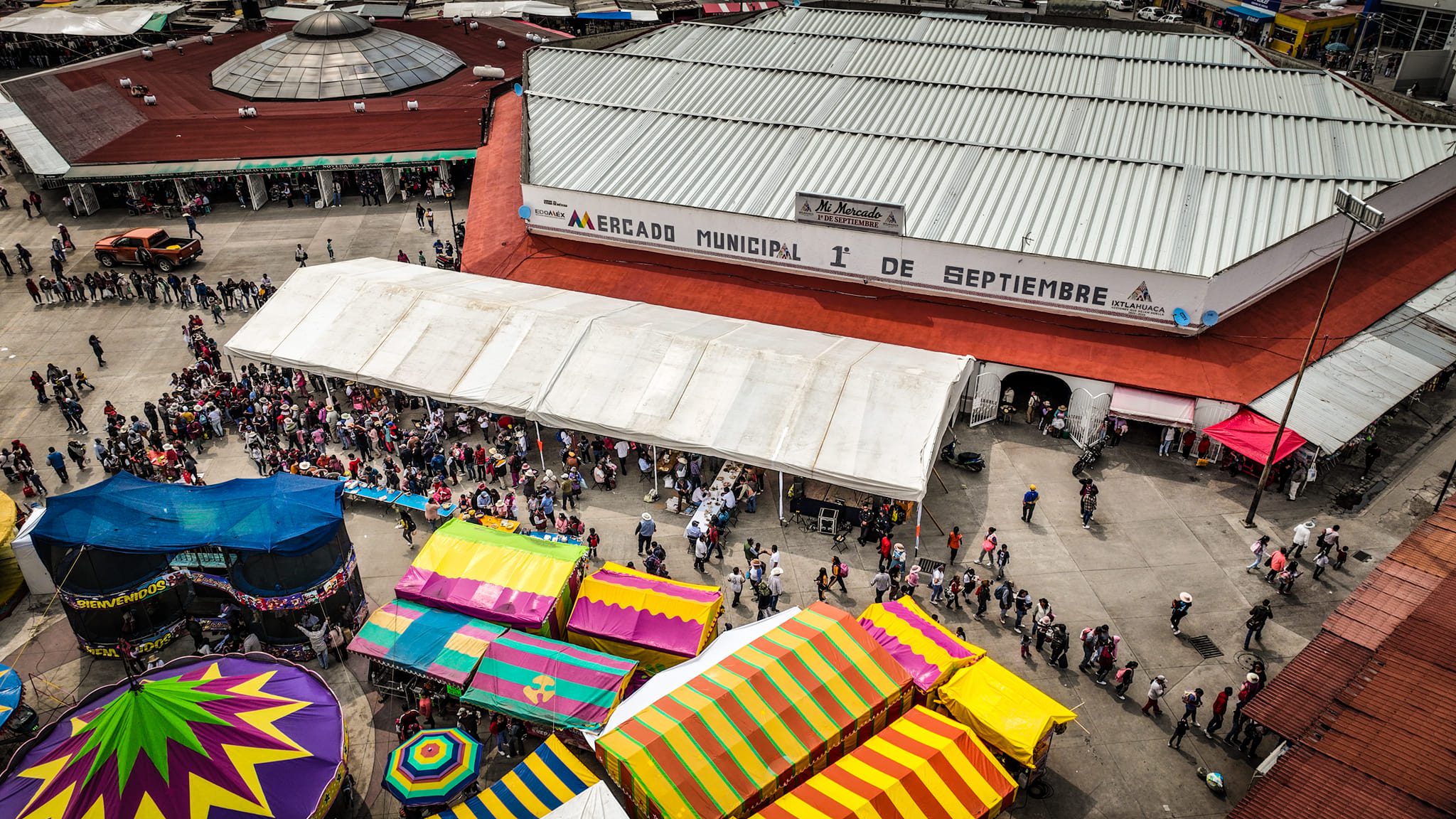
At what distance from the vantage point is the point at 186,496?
2488 cm

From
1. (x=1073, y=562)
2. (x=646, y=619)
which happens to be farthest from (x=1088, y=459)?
(x=646, y=619)

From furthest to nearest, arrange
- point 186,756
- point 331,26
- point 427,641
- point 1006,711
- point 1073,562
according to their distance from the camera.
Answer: point 331,26 → point 1073,562 → point 427,641 → point 1006,711 → point 186,756

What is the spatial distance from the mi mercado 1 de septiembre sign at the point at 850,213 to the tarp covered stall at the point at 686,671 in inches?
631

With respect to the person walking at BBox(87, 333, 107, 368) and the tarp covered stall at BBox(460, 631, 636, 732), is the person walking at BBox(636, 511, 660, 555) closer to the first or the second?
the tarp covered stall at BBox(460, 631, 636, 732)

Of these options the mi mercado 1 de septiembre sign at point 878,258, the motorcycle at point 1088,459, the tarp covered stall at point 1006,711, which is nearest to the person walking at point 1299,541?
A: the motorcycle at point 1088,459

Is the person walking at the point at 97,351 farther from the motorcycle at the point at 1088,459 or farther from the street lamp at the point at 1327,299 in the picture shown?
the street lamp at the point at 1327,299

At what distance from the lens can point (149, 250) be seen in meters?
44.5

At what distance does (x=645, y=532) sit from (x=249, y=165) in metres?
34.7

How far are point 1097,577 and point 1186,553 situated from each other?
9.56ft

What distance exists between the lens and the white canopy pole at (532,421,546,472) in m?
32.3

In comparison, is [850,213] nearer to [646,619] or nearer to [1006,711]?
[646,619]

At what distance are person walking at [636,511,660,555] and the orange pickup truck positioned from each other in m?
28.9

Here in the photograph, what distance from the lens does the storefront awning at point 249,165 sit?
49250 mm

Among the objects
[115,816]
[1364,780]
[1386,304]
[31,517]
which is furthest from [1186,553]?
[31,517]
